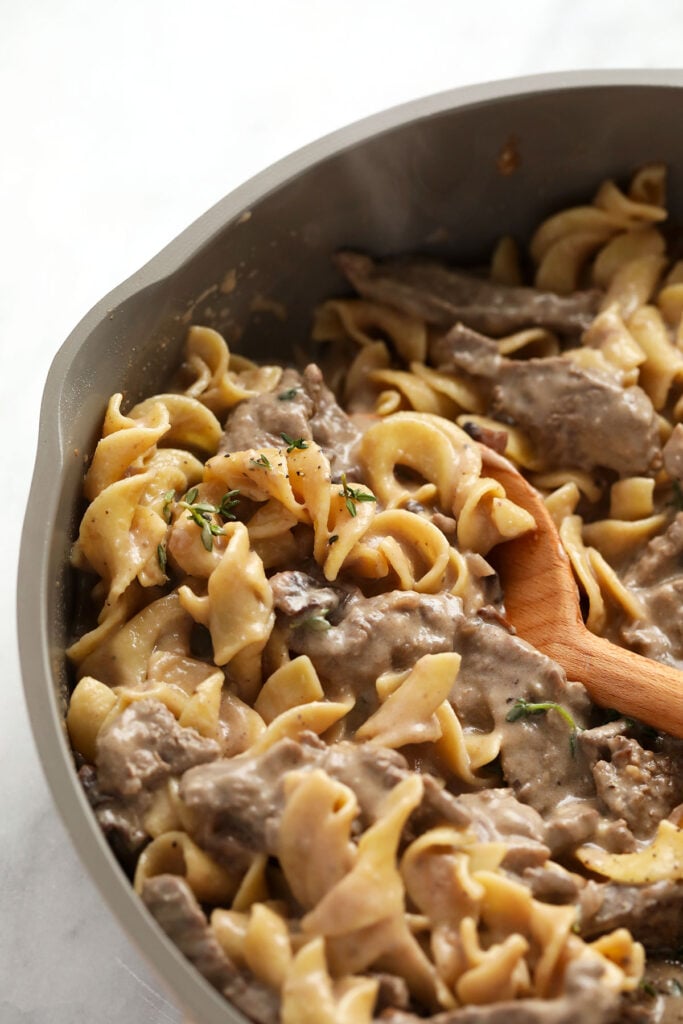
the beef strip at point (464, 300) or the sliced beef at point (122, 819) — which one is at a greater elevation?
the beef strip at point (464, 300)

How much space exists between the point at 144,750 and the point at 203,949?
485mm

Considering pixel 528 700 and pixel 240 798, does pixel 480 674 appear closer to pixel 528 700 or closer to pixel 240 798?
pixel 528 700

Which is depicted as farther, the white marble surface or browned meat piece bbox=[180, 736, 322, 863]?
the white marble surface

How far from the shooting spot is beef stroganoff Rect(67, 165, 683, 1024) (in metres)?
2.72

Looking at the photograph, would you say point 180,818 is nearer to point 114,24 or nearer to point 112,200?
point 112,200

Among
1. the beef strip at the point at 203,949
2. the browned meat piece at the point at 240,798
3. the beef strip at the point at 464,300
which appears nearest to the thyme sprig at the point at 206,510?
the browned meat piece at the point at 240,798

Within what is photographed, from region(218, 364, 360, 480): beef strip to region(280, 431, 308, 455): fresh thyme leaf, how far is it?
0.6 inches

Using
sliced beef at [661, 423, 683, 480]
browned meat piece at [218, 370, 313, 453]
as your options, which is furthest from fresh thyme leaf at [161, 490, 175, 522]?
sliced beef at [661, 423, 683, 480]

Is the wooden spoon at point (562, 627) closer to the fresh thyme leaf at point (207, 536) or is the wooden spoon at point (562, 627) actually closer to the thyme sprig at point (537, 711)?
the thyme sprig at point (537, 711)

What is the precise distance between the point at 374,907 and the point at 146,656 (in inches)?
37.0

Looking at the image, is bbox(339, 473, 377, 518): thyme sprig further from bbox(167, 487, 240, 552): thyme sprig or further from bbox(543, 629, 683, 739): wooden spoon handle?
bbox(543, 629, 683, 739): wooden spoon handle

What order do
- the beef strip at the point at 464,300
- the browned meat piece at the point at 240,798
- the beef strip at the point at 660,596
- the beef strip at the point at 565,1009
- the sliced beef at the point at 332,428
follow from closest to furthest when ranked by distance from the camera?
the beef strip at the point at 565,1009 → the browned meat piece at the point at 240,798 → the beef strip at the point at 660,596 → the sliced beef at the point at 332,428 → the beef strip at the point at 464,300

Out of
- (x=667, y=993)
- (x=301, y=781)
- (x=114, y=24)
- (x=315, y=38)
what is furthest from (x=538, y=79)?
(x=667, y=993)

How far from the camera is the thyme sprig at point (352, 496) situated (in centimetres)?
339
